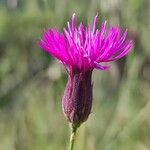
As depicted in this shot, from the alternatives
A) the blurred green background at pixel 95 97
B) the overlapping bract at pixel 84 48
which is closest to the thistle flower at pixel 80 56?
the overlapping bract at pixel 84 48

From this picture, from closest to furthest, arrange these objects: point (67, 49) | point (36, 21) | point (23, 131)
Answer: point (67, 49) < point (23, 131) < point (36, 21)

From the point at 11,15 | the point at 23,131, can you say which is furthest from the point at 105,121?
the point at 11,15

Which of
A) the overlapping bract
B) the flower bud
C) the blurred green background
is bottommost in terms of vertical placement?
the blurred green background

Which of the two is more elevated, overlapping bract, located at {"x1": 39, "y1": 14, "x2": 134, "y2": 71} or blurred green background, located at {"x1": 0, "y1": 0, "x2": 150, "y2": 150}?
overlapping bract, located at {"x1": 39, "y1": 14, "x2": 134, "y2": 71}

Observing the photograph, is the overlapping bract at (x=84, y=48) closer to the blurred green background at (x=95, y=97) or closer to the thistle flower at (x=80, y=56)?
the thistle flower at (x=80, y=56)

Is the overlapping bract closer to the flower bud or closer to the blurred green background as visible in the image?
the flower bud

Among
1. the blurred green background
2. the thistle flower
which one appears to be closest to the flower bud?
the thistle flower

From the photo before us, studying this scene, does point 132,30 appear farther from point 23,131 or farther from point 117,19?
point 23,131
